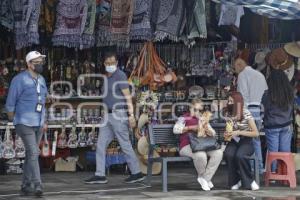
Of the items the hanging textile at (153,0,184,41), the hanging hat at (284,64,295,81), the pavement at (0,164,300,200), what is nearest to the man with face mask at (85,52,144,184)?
the pavement at (0,164,300,200)

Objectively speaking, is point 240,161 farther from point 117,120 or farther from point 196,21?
point 196,21

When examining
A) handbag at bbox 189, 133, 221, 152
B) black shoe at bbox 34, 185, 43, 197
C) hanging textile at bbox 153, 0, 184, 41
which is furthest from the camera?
hanging textile at bbox 153, 0, 184, 41

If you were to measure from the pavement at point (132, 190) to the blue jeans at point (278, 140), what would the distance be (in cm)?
57

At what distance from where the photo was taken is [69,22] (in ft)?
36.0

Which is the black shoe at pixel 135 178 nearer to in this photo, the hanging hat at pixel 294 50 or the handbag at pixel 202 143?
the handbag at pixel 202 143

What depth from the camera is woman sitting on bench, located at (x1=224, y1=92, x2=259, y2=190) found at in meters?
9.27

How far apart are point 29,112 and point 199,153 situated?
221 centimetres

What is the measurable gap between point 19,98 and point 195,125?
226 cm

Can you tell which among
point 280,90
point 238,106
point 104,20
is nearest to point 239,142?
point 238,106

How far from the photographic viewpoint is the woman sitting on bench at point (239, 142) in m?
9.27

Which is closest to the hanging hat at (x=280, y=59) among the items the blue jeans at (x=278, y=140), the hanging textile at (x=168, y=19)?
the blue jeans at (x=278, y=140)

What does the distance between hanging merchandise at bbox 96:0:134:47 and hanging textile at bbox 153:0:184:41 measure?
0.45 metres

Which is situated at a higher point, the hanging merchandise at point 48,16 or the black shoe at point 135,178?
the hanging merchandise at point 48,16

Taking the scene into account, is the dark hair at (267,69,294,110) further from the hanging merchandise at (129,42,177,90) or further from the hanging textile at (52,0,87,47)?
the hanging textile at (52,0,87,47)
